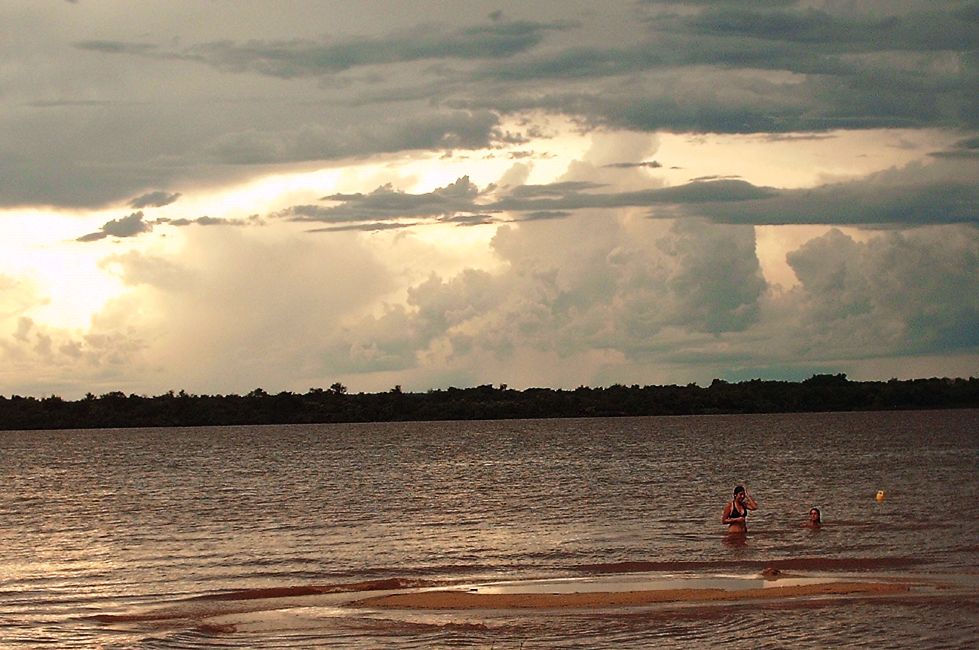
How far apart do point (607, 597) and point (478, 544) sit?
1375 centimetres

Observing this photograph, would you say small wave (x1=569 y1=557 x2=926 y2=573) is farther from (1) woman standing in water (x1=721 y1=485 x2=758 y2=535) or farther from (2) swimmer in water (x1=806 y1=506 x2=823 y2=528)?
(2) swimmer in water (x1=806 y1=506 x2=823 y2=528)

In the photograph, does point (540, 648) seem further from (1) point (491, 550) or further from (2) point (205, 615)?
(1) point (491, 550)

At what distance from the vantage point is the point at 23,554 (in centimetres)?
4350

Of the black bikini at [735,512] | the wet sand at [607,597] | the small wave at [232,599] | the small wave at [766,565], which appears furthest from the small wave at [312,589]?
the black bikini at [735,512]

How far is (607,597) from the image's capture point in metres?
29.9

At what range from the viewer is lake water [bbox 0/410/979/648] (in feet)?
86.8

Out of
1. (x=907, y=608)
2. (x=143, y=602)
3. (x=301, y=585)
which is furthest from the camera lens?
(x=301, y=585)

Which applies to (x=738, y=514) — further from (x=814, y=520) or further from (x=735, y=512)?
(x=814, y=520)

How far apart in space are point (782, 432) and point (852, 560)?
137175mm

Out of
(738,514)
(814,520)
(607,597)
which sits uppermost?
(738,514)

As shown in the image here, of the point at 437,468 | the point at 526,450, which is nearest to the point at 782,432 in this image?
the point at 526,450

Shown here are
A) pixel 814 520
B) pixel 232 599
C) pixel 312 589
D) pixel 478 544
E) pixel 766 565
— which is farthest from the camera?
pixel 814 520

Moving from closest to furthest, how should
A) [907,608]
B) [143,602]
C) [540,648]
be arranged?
[540,648], [907,608], [143,602]

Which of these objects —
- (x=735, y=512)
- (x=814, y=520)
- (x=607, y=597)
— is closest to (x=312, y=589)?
(x=607, y=597)
